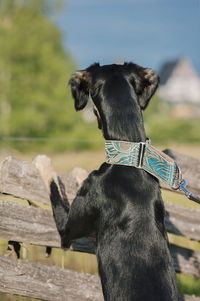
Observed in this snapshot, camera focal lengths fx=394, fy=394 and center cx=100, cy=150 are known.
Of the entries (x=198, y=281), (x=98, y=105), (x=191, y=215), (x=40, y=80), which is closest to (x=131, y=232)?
(x=98, y=105)

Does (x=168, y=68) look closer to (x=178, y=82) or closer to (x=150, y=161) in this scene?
(x=178, y=82)

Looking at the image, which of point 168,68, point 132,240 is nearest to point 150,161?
point 132,240

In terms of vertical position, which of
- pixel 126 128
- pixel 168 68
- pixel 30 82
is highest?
pixel 168 68

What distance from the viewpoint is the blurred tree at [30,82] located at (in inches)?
919

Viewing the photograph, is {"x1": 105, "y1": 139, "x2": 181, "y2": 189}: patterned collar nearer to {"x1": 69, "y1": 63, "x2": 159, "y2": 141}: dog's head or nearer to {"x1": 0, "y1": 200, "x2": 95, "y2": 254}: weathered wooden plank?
{"x1": 69, "y1": 63, "x2": 159, "y2": 141}: dog's head

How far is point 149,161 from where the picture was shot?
3168mm

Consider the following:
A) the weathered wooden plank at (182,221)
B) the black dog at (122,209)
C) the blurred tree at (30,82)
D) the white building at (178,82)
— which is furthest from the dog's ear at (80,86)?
the white building at (178,82)

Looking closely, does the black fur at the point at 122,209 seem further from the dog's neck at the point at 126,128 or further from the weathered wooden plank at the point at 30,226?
the weathered wooden plank at the point at 30,226

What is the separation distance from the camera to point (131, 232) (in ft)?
10.2

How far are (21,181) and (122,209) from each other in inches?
50.0

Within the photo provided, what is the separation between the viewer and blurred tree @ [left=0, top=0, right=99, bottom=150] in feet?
76.6

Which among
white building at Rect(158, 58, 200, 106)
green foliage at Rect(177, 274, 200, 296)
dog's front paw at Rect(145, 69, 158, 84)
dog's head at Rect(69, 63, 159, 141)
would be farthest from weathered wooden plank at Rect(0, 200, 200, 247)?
white building at Rect(158, 58, 200, 106)

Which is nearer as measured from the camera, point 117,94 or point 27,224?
point 117,94

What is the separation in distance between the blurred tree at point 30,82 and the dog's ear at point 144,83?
19723 mm
